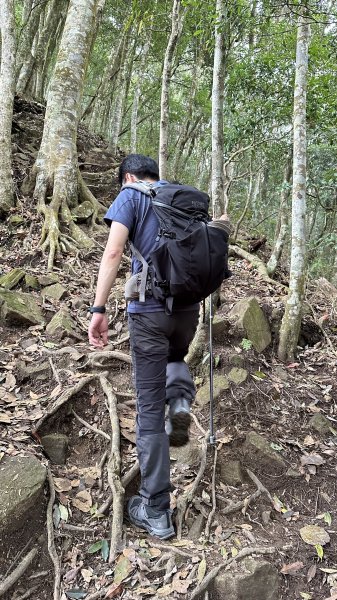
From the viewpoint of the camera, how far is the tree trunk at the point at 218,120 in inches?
211

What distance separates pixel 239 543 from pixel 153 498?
2.50 feet

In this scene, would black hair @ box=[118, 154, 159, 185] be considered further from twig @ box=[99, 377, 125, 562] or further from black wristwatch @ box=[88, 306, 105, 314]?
twig @ box=[99, 377, 125, 562]

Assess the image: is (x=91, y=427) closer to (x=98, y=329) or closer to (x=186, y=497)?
(x=186, y=497)

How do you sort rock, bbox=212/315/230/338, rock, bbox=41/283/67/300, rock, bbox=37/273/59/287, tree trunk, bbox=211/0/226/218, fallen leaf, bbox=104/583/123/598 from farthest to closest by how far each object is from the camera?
rock, bbox=37/273/59/287 → rock, bbox=41/283/67/300 → tree trunk, bbox=211/0/226/218 → rock, bbox=212/315/230/338 → fallen leaf, bbox=104/583/123/598

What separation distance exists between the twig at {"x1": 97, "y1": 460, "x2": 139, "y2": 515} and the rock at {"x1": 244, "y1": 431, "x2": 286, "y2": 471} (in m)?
1.08

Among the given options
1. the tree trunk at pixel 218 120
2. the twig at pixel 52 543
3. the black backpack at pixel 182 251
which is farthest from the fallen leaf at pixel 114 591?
the tree trunk at pixel 218 120

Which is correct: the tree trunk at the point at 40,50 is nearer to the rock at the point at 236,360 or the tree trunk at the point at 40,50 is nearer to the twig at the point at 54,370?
the twig at the point at 54,370

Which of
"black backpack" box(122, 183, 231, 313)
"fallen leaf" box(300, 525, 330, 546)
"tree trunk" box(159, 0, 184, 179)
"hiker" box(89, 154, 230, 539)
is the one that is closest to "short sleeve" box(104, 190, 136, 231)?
"hiker" box(89, 154, 230, 539)

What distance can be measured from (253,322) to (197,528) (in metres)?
2.60

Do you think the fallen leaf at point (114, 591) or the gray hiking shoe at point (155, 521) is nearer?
the fallen leaf at point (114, 591)

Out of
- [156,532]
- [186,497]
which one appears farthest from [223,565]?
[186,497]

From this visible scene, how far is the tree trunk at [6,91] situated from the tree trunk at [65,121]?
1.59 feet

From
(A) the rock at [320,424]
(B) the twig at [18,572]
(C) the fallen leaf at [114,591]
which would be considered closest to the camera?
(B) the twig at [18,572]

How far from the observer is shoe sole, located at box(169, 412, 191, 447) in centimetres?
324
